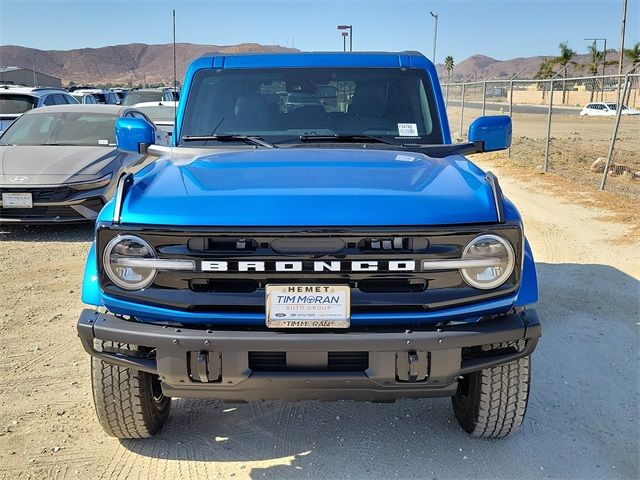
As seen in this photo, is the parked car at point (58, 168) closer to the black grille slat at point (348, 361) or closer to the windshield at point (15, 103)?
the windshield at point (15, 103)

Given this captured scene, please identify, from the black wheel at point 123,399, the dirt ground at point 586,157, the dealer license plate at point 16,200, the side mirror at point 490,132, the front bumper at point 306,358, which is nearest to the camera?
the front bumper at point 306,358

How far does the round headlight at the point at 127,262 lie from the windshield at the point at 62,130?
7115 mm

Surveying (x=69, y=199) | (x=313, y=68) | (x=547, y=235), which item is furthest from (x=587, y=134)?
(x=313, y=68)

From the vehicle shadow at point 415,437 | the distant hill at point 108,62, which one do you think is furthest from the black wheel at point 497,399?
the distant hill at point 108,62

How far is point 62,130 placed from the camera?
9.75 metres

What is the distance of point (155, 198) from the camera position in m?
2.88

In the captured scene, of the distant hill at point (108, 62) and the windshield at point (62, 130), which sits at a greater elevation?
the distant hill at point (108, 62)

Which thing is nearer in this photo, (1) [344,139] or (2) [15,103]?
(1) [344,139]

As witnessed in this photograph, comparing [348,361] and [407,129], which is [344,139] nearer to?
[407,129]

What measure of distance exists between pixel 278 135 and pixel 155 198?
1.35m

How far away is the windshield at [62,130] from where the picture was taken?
9.56 m

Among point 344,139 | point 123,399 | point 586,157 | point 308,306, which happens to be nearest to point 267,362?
point 308,306

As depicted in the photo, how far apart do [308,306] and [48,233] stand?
7050 mm

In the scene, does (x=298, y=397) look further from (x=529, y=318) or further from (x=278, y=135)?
(x=278, y=135)
